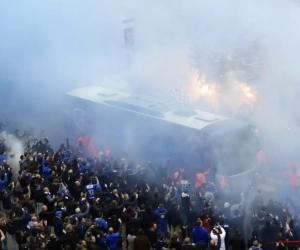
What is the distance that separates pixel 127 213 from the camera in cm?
812

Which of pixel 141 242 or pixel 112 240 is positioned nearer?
pixel 141 242

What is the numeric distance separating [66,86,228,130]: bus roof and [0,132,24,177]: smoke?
1.95m

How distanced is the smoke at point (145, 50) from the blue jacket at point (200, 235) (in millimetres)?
5268

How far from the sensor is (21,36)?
18531 millimetres

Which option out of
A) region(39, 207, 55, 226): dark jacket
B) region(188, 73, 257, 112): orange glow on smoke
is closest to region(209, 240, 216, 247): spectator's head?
region(39, 207, 55, 226): dark jacket

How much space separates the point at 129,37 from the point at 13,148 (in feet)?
18.4

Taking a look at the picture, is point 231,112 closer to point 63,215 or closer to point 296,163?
point 296,163

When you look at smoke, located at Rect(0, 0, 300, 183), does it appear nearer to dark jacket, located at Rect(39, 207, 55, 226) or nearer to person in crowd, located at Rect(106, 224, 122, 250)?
dark jacket, located at Rect(39, 207, 55, 226)

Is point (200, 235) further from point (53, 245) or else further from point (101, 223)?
point (53, 245)

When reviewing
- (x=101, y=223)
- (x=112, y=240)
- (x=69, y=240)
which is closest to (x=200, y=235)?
(x=112, y=240)

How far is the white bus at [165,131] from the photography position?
10742 mm

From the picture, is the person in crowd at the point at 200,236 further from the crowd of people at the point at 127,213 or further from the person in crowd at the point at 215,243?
the person in crowd at the point at 215,243

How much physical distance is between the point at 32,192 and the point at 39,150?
9.43ft

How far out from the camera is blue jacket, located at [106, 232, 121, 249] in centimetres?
723
